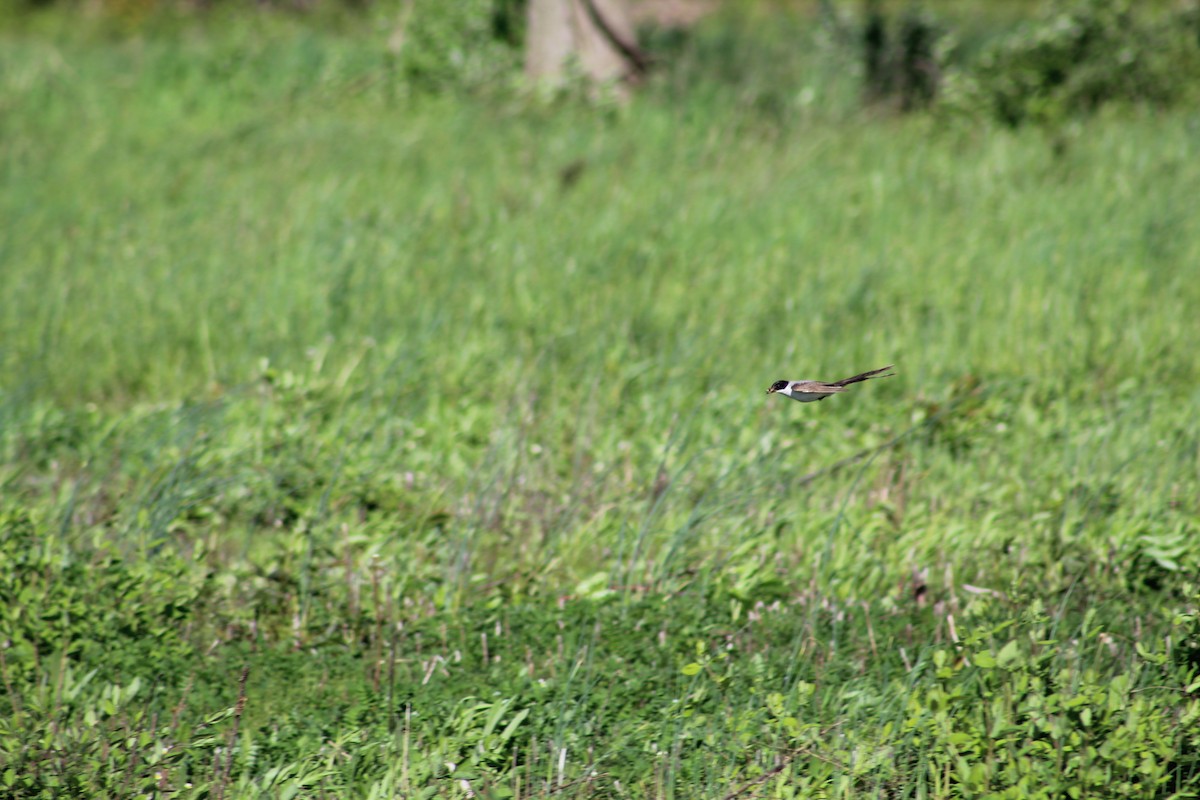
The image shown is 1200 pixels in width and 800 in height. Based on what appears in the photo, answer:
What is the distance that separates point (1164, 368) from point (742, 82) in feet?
14.5

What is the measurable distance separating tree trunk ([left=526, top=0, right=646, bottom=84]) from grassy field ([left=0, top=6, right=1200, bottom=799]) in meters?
1.03

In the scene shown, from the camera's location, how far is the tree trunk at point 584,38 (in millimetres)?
8844

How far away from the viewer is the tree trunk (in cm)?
884

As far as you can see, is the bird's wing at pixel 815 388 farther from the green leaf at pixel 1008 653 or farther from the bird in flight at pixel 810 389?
the green leaf at pixel 1008 653

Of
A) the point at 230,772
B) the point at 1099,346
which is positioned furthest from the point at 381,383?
the point at 1099,346

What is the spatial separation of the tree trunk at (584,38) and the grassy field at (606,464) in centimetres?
103

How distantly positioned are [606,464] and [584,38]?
5403 mm

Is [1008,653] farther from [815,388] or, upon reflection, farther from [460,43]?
[460,43]

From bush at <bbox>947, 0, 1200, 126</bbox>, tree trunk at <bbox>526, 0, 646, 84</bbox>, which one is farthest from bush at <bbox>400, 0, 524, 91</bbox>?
bush at <bbox>947, 0, 1200, 126</bbox>

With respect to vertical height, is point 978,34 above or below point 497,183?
above

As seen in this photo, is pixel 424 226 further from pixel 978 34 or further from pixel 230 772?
pixel 978 34

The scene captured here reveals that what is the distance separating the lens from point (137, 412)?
4.72 m

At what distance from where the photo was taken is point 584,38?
8.91 metres

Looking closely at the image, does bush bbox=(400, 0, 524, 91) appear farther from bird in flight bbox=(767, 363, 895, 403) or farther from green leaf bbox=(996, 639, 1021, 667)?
green leaf bbox=(996, 639, 1021, 667)
